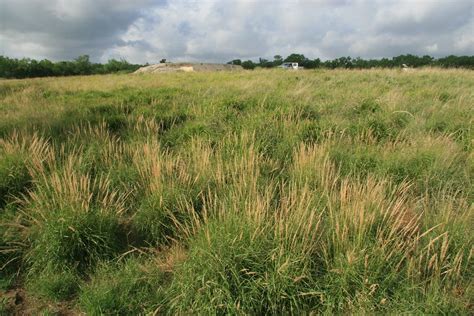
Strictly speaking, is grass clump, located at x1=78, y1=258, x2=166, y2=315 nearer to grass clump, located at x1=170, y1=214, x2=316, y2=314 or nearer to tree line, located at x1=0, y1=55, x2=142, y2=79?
grass clump, located at x1=170, y1=214, x2=316, y2=314

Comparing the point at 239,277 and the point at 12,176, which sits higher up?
the point at 12,176

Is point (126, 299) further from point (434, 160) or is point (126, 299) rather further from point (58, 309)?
point (434, 160)

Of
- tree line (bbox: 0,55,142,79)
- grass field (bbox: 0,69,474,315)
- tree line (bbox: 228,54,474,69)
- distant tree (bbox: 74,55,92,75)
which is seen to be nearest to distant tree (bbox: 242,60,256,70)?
tree line (bbox: 228,54,474,69)

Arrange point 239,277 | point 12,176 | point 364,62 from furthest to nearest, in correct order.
Result: point 364,62 → point 12,176 → point 239,277

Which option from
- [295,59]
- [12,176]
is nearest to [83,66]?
[295,59]

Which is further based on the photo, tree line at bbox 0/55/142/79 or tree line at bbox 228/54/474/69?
tree line at bbox 0/55/142/79

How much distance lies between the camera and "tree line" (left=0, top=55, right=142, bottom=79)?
5188 cm

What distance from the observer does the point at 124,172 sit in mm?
4309

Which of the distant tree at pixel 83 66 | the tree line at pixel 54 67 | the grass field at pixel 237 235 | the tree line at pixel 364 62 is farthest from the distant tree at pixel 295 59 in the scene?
the grass field at pixel 237 235

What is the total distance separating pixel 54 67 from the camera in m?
56.8

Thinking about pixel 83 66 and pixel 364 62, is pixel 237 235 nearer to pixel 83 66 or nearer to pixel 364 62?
pixel 364 62

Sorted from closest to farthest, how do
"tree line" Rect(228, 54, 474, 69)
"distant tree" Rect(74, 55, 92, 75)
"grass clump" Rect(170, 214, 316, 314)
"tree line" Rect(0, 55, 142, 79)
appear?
"grass clump" Rect(170, 214, 316, 314), "tree line" Rect(228, 54, 474, 69), "tree line" Rect(0, 55, 142, 79), "distant tree" Rect(74, 55, 92, 75)

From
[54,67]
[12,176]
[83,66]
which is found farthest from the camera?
[83,66]

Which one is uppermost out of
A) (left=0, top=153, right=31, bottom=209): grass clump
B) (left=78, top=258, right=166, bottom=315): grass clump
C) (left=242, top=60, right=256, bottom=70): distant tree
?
(left=242, top=60, right=256, bottom=70): distant tree
